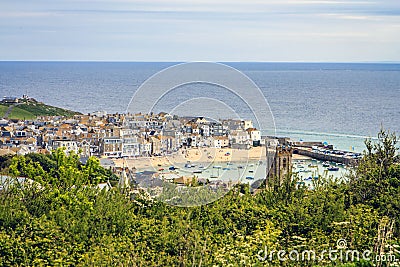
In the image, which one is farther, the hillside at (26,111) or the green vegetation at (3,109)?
the hillside at (26,111)

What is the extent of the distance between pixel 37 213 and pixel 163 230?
5.67 feet

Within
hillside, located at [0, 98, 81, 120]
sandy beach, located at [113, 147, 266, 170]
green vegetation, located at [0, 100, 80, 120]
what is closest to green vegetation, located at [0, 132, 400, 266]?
sandy beach, located at [113, 147, 266, 170]

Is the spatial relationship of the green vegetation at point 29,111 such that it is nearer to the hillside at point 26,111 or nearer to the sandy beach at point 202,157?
the hillside at point 26,111

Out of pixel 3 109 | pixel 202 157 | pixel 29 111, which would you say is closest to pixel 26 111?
pixel 29 111

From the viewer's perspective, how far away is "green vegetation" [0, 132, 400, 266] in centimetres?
597

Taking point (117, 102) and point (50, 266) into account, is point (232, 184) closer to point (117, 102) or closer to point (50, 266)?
point (50, 266)

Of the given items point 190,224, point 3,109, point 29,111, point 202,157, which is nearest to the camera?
point 190,224

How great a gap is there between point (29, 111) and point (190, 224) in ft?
147

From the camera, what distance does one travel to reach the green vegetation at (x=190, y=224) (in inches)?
235

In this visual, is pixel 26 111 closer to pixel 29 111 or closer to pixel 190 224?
pixel 29 111

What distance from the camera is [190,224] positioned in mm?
6727

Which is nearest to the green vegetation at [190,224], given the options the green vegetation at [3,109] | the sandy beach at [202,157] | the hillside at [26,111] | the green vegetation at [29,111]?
the sandy beach at [202,157]

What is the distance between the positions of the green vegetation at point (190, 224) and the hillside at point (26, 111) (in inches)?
1545

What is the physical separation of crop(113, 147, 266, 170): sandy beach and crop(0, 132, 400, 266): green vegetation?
443 mm
